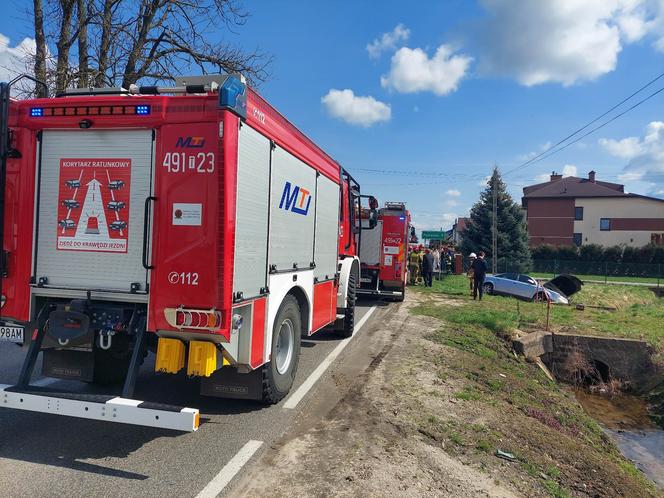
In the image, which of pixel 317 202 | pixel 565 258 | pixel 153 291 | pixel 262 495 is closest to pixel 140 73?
pixel 317 202

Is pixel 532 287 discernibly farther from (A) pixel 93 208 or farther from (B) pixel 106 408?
(B) pixel 106 408

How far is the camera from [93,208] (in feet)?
14.2

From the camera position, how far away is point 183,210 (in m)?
4.07

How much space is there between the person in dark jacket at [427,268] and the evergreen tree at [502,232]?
62.5 ft

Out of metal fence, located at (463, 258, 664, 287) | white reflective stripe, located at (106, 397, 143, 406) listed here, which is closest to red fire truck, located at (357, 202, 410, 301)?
white reflective stripe, located at (106, 397, 143, 406)

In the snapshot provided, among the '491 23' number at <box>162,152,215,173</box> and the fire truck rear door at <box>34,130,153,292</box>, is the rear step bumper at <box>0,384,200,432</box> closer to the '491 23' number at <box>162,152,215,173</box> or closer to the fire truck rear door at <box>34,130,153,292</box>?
the fire truck rear door at <box>34,130,153,292</box>

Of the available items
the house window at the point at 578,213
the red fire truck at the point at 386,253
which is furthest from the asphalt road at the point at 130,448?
the house window at the point at 578,213

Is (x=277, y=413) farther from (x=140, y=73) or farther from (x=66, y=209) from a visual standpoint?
(x=140, y=73)

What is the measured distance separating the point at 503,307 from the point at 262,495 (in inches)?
566

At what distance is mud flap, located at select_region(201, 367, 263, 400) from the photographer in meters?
4.98

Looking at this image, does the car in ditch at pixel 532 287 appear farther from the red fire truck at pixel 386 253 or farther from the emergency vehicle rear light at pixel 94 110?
the emergency vehicle rear light at pixel 94 110

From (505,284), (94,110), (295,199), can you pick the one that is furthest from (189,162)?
(505,284)

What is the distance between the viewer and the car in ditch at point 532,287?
20.6 meters

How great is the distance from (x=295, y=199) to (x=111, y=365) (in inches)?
110
